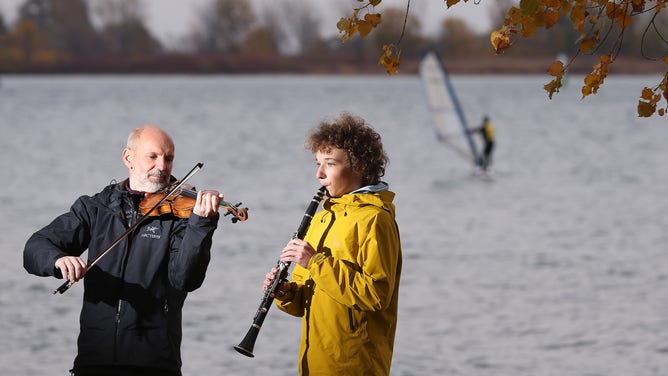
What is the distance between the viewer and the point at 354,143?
448cm

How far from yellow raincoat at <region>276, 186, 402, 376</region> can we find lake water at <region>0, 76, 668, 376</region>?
0.43 m

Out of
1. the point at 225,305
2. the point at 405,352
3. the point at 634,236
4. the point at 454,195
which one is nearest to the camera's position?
the point at 405,352

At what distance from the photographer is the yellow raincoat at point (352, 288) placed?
14.3 feet

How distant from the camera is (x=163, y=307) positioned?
176 inches

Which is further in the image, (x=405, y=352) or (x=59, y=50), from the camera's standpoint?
(x=59, y=50)

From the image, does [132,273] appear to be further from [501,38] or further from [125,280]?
[501,38]

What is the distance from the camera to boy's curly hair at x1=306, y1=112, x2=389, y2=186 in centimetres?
448

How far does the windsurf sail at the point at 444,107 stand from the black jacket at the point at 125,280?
92.6 feet

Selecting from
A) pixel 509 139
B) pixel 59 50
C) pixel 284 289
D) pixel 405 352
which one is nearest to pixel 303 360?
pixel 284 289

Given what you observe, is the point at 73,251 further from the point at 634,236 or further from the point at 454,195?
the point at 454,195

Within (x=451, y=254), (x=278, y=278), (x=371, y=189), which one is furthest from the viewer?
(x=451, y=254)

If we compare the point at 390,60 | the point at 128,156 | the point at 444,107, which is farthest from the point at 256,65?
the point at 128,156

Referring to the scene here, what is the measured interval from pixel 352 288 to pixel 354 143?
1.73ft

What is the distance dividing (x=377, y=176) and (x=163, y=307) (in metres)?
0.91
